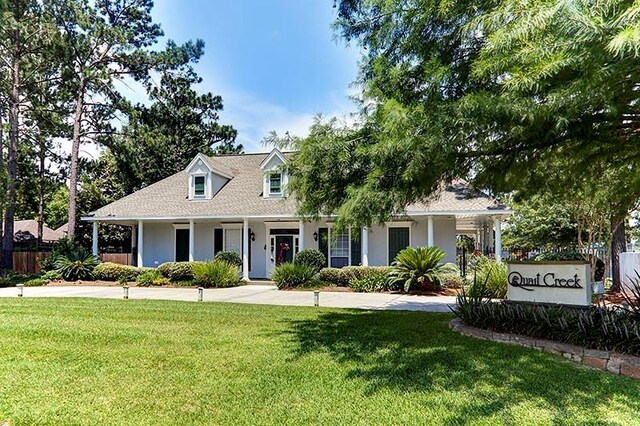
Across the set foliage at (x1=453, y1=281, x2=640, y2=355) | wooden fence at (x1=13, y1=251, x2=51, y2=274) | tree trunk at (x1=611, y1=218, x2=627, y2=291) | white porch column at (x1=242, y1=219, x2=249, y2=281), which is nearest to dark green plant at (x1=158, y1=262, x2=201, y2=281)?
white porch column at (x1=242, y1=219, x2=249, y2=281)

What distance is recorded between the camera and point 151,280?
1877cm

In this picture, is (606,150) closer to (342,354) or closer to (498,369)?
(498,369)

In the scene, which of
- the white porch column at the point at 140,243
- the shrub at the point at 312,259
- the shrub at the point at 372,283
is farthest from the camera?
the white porch column at the point at 140,243

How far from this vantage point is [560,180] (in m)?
7.69

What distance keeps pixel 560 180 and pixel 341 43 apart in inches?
176

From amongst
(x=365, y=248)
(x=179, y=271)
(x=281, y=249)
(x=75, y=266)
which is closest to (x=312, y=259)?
(x=365, y=248)

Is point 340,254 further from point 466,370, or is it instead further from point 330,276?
point 466,370

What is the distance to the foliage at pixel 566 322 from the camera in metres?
5.84

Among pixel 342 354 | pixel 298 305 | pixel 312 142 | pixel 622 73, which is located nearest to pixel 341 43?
pixel 312 142

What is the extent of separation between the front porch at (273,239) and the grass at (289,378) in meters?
10.8

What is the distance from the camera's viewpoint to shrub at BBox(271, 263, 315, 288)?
1705cm

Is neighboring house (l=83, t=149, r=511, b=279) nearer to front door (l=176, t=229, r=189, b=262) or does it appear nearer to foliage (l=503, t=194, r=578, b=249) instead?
front door (l=176, t=229, r=189, b=262)

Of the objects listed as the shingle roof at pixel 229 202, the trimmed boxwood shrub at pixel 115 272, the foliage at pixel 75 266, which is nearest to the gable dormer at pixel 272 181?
the shingle roof at pixel 229 202

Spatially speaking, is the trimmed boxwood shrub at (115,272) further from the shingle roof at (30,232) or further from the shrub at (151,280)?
the shingle roof at (30,232)
